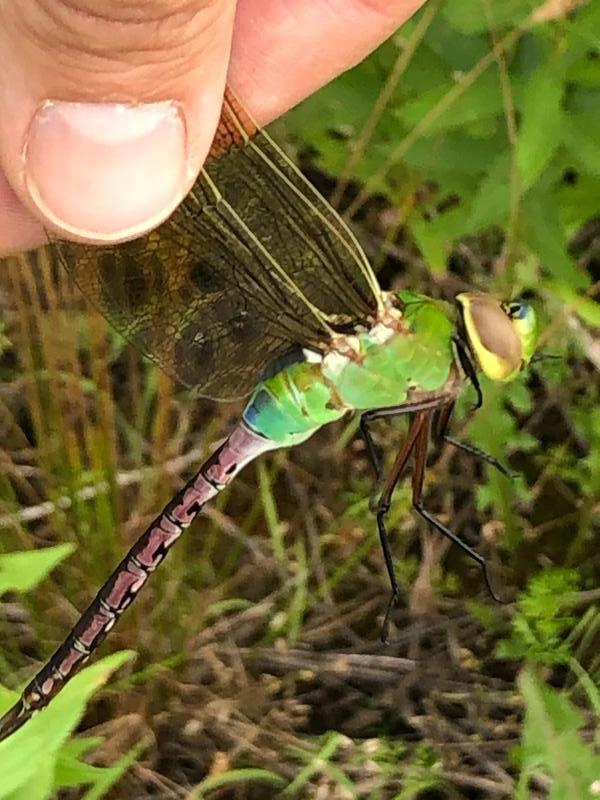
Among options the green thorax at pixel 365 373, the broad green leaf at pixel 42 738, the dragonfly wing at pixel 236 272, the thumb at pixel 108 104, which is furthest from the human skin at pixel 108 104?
the broad green leaf at pixel 42 738

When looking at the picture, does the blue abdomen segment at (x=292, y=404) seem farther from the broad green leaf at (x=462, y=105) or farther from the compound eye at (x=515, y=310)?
the broad green leaf at (x=462, y=105)

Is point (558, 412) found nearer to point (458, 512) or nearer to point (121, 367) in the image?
point (458, 512)

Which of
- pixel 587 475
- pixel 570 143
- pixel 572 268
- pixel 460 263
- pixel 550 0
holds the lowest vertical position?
pixel 587 475

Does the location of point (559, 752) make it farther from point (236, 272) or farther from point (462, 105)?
point (462, 105)

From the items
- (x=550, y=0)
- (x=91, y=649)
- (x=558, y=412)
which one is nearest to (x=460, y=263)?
(x=558, y=412)

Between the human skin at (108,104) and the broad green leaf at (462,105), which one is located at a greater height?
the human skin at (108,104)
